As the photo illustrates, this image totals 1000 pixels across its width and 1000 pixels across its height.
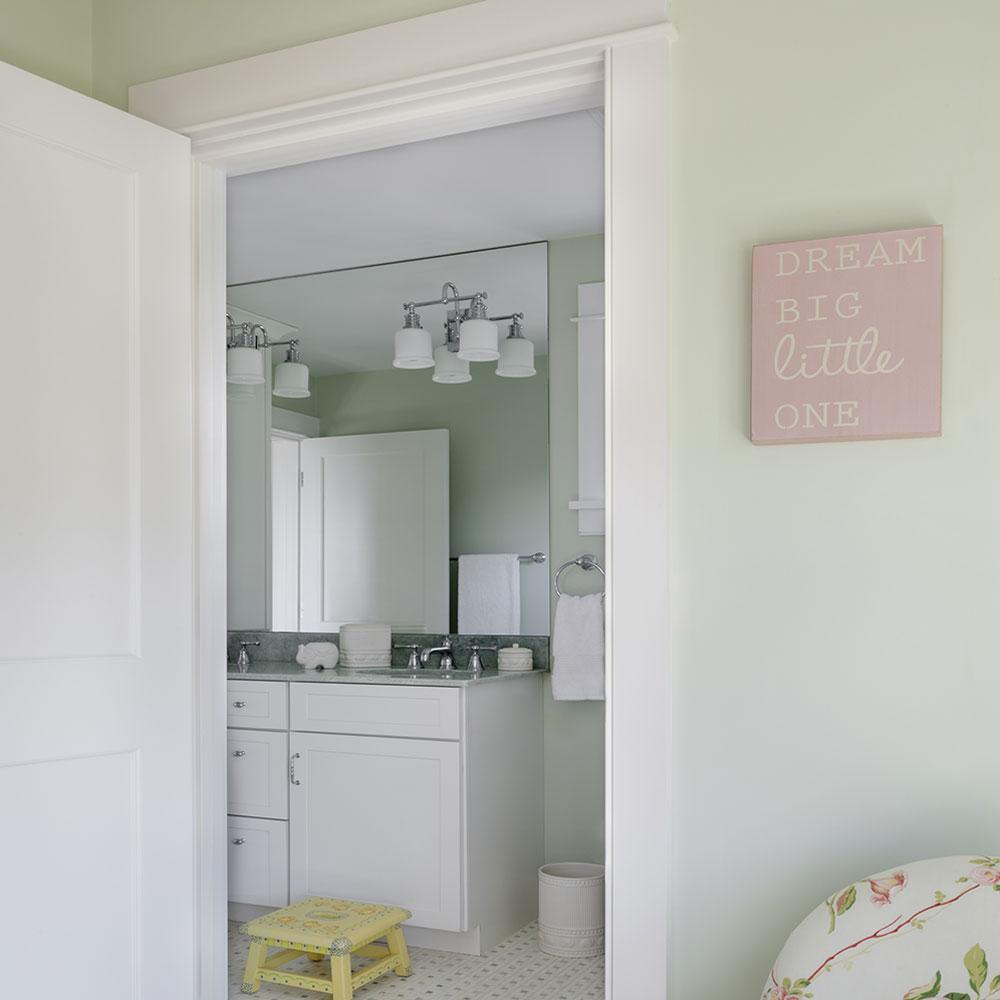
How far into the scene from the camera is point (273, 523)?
14.9ft

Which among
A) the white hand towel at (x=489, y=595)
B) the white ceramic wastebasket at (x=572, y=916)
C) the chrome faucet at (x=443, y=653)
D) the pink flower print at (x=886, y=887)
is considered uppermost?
the white hand towel at (x=489, y=595)

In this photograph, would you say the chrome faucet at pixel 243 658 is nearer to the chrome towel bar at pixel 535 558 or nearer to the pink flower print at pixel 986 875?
the chrome towel bar at pixel 535 558

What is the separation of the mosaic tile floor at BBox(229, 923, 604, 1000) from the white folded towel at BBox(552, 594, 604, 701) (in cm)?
82

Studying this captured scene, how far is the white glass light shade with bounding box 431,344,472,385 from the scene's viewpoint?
418 centimetres

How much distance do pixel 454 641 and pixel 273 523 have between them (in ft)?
3.09

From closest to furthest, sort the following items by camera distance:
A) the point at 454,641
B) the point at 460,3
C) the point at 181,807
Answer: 1. the point at 460,3
2. the point at 181,807
3. the point at 454,641

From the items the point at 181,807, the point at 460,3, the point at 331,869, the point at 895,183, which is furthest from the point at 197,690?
the point at 895,183

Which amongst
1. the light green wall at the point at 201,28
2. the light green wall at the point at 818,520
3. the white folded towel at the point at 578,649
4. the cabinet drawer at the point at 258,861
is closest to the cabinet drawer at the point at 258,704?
the cabinet drawer at the point at 258,861

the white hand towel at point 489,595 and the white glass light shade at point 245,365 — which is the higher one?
the white glass light shade at point 245,365

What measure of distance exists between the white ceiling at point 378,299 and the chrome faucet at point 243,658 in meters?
1.11

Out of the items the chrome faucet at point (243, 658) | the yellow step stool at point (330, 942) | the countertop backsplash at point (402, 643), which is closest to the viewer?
the yellow step stool at point (330, 942)

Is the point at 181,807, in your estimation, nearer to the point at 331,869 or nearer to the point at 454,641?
the point at 331,869

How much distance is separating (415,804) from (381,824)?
5.4 inches

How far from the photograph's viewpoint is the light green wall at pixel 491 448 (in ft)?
13.3
